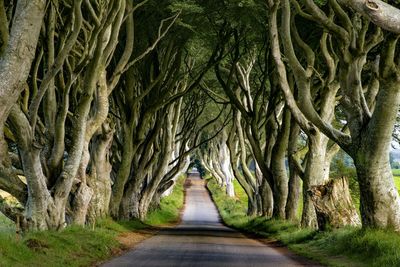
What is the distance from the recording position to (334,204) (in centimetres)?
2044

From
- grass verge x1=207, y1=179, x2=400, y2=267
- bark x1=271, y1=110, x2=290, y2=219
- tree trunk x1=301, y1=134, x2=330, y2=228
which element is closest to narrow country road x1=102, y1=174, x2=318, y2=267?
grass verge x1=207, y1=179, x2=400, y2=267

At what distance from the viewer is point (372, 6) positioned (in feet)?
24.5

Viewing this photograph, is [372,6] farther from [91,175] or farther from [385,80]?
[91,175]

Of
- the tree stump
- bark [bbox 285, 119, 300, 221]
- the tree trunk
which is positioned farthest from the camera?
bark [bbox 285, 119, 300, 221]

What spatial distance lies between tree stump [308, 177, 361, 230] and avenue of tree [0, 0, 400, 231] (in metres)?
0.04

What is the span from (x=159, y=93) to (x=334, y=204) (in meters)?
10.8

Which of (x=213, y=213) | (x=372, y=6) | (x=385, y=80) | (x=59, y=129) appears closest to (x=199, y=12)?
(x=59, y=129)

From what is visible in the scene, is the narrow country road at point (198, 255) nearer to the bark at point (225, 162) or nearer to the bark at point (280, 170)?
the bark at point (280, 170)

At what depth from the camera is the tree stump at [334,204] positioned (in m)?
20.3

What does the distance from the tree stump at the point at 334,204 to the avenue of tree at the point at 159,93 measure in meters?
0.04

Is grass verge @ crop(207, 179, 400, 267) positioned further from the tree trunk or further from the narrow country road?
the tree trunk

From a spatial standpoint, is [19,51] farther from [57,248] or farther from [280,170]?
[280,170]

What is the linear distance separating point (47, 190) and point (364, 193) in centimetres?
776

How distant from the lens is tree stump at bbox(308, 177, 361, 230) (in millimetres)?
20328
